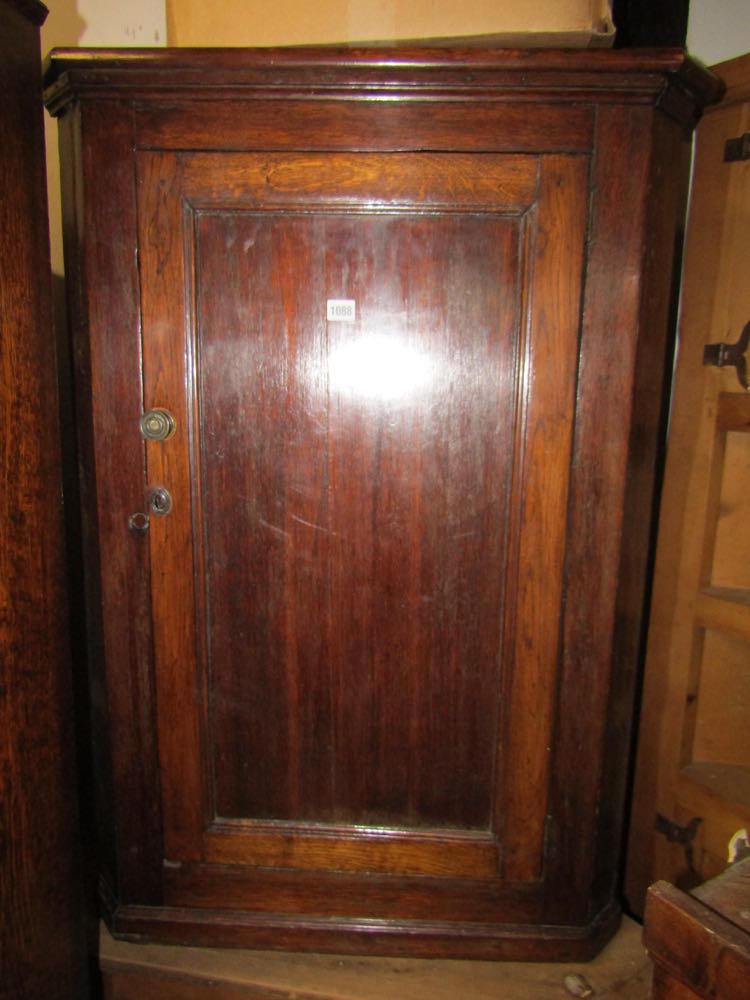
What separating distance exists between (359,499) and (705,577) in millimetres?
675

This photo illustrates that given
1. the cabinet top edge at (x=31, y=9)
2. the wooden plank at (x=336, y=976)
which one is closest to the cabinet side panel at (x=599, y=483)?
the wooden plank at (x=336, y=976)

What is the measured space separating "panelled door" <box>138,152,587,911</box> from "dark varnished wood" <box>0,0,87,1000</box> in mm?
150

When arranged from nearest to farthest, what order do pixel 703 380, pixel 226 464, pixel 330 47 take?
pixel 330 47
pixel 226 464
pixel 703 380

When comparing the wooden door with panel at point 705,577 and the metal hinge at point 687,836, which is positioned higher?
the wooden door with panel at point 705,577

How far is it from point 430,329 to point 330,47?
1.33 feet

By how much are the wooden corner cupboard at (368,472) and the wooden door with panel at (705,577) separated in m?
0.14

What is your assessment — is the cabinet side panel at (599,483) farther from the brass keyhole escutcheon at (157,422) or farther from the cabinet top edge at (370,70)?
the brass keyhole escutcheon at (157,422)

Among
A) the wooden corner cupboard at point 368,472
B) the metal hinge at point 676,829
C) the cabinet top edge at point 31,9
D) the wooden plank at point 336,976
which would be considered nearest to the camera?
the cabinet top edge at point 31,9

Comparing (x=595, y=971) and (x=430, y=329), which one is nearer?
(x=430, y=329)

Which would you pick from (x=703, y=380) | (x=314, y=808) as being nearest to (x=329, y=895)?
(x=314, y=808)

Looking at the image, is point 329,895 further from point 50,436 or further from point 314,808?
point 50,436

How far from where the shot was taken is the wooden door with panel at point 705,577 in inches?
44.3

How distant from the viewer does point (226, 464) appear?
3.39 feet

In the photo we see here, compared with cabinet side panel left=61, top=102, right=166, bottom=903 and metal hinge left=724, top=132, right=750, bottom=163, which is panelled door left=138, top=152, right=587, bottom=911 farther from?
metal hinge left=724, top=132, right=750, bottom=163
